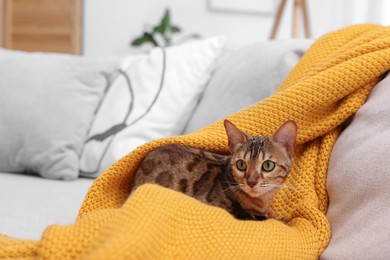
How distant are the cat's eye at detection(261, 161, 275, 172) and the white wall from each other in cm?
246

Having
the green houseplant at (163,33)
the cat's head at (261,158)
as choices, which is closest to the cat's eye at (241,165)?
the cat's head at (261,158)

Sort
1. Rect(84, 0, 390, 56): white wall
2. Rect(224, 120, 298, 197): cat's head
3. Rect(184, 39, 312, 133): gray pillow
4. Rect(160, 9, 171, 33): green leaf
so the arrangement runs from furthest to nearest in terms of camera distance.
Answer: Rect(84, 0, 390, 56): white wall < Rect(160, 9, 171, 33): green leaf < Rect(184, 39, 312, 133): gray pillow < Rect(224, 120, 298, 197): cat's head

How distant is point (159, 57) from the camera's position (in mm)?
1847

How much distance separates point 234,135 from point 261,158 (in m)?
0.07

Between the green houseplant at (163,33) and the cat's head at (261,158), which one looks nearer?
the cat's head at (261,158)

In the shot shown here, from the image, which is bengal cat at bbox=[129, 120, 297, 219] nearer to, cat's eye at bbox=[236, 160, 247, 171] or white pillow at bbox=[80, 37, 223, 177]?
cat's eye at bbox=[236, 160, 247, 171]

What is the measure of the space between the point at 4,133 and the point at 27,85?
16 centimetres

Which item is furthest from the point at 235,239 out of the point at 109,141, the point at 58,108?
the point at 58,108

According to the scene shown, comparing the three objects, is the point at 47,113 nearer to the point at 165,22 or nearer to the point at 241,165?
the point at 241,165

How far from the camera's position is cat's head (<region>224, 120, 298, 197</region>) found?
1.04 meters

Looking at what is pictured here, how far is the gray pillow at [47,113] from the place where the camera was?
1707 mm

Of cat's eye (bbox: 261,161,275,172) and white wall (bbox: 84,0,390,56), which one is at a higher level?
cat's eye (bbox: 261,161,275,172)

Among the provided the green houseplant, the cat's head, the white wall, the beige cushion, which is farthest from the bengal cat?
the white wall

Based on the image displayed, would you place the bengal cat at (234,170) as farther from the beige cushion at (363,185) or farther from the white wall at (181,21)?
the white wall at (181,21)
